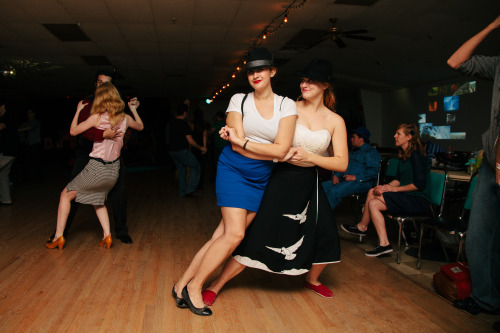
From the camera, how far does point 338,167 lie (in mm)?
2516

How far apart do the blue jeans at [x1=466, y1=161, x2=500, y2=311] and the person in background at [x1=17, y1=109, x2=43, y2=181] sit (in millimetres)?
8353

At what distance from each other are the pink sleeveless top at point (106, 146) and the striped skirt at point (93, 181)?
6cm

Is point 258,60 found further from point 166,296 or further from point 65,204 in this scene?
point 65,204

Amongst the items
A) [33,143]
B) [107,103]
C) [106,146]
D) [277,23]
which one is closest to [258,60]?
[107,103]

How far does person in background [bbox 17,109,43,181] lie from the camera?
28.4ft

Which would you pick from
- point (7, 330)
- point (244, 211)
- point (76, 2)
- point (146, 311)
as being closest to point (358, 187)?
point (244, 211)

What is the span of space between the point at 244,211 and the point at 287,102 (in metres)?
0.69

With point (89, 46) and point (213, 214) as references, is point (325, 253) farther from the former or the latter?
point (89, 46)

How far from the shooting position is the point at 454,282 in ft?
8.89

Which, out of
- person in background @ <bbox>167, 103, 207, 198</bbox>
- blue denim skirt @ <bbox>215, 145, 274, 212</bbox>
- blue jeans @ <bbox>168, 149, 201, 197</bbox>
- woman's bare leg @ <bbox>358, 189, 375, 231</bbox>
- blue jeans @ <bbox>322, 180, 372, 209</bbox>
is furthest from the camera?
blue jeans @ <bbox>168, 149, 201, 197</bbox>

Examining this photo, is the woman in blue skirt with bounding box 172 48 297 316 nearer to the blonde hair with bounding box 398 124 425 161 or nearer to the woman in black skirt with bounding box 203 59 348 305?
the woman in black skirt with bounding box 203 59 348 305

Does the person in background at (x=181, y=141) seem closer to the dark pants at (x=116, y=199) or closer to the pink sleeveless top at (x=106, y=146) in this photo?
the dark pants at (x=116, y=199)

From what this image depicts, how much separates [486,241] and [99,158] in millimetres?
3043

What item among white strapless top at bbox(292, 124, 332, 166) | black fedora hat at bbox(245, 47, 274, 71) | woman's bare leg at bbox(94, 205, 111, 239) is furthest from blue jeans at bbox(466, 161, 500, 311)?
woman's bare leg at bbox(94, 205, 111, 239)
